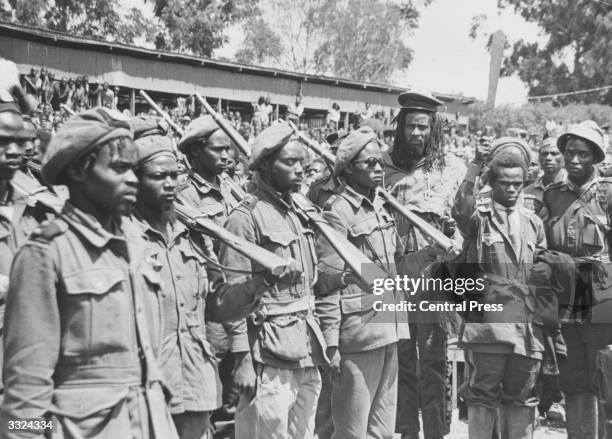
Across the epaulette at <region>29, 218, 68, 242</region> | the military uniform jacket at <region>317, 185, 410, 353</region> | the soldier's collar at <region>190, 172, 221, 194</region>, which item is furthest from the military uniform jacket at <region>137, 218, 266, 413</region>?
the soldier's collar at <region>190, 172, 221, 194</region>

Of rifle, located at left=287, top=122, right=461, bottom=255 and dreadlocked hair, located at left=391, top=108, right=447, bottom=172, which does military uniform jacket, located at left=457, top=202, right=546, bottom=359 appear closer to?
rifle, located at left=287, top=122, right=461, bottom=255

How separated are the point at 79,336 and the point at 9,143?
125 centimetres

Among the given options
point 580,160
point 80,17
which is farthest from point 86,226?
point 80,17

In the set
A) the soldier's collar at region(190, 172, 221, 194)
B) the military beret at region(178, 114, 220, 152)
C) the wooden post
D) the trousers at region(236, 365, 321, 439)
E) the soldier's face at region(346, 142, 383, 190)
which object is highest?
the wooden post

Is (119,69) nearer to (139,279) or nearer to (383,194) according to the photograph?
(383,194)

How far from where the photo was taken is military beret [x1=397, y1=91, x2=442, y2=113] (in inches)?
245

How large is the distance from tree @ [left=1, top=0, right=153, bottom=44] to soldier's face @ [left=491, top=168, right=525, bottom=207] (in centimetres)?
2067

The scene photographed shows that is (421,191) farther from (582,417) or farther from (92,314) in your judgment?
(92,314)

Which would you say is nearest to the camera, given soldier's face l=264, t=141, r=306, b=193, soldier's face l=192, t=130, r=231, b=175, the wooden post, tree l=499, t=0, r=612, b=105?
soldier's face l=264, t=141, r=306, b=193

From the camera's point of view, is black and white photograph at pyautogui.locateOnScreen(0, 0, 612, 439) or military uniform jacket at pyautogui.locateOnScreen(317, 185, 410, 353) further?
military uniform jacket at pyautogui.locateOnScreen(317, 185, 410, 353)

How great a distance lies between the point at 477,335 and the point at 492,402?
0.43 m

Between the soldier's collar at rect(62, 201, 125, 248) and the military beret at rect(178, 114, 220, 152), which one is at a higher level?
the military beret at rect(178, 114, 220, 152)

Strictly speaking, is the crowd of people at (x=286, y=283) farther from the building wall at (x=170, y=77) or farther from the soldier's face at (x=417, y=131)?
the building wall at (x=170, y=77)

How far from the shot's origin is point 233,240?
12.0 feet
